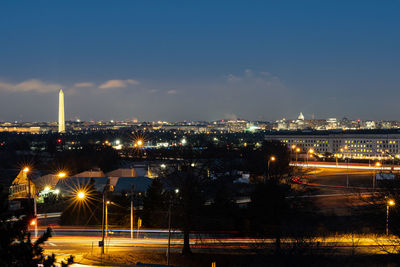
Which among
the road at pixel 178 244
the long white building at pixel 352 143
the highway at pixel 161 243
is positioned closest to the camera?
the highway at pixel 161 243

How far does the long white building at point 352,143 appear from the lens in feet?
270

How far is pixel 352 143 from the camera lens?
8719 cm

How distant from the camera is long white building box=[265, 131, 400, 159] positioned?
8238 centimetres

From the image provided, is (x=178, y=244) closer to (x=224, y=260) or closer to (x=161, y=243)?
(x=161, y=243)

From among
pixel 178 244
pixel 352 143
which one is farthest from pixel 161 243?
pixel 352 143

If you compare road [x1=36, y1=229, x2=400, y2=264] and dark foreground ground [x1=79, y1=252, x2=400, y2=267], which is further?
road [x1=36, y1=229, x2=400, y2=264]

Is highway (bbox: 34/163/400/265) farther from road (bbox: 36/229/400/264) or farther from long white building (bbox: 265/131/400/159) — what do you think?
long white building (bbox: 265/131/400/159)

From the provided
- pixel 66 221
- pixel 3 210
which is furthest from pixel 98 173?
pixel 3 210

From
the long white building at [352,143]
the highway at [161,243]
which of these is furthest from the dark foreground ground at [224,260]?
the long white building at [352,143]

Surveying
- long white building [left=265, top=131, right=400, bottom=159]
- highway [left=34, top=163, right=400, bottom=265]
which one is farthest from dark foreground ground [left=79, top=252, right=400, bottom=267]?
long white building [left=265, top=131, right=400, bottom=159]

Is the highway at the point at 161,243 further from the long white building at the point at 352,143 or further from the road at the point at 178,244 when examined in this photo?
the long white building at the point at 352,143

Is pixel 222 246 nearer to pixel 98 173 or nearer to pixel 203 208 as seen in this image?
pixel 203 208

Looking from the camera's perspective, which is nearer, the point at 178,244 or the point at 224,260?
the point at 224,260

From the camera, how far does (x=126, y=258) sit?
13.2 metres
